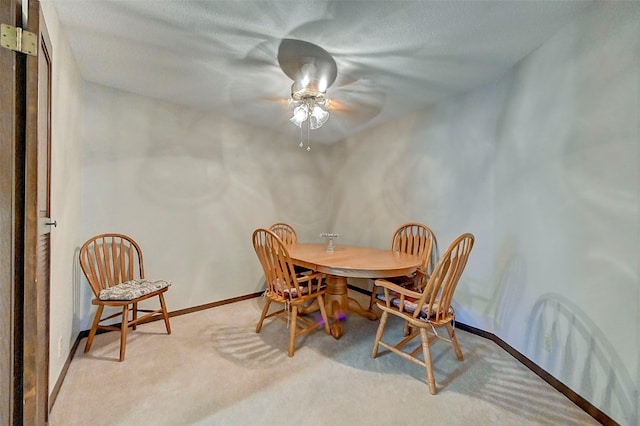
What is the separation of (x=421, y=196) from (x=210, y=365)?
2.58m

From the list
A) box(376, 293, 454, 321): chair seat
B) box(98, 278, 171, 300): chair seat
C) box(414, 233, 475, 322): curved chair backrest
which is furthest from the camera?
box(98, 278, 171, 300): chair seat

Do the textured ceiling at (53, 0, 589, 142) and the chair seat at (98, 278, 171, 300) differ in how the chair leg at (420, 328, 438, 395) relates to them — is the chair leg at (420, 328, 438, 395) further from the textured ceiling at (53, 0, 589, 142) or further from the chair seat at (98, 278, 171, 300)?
the chair seat at (98, 278, 171, 300)

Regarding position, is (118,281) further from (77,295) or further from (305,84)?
(305,84)

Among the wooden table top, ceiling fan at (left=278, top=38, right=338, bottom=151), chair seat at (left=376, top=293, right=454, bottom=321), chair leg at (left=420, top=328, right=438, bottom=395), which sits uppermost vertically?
ceiling fan at (left=278, top=38, right=338, bottom=151)

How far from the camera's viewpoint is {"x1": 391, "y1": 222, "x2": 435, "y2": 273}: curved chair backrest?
282cm

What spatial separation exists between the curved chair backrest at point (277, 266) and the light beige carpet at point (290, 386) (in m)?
0.46

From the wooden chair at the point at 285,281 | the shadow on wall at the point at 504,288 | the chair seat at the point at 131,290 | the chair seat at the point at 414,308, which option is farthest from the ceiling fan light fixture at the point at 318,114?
the chair seat at the point at 131,290

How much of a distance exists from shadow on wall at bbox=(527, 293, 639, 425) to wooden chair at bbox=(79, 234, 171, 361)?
293 cm

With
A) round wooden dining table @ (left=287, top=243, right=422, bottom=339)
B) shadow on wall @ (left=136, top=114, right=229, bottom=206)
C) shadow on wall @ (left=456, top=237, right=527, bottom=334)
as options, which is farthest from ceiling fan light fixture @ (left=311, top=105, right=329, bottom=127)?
shadow on wall @ (left=456, top=237, right=527, bottom=334)

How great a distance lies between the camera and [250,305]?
3.23 metres

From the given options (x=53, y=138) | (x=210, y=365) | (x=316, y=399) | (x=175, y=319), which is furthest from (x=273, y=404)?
(x=53, y=138)

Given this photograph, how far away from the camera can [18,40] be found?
0.96 meters

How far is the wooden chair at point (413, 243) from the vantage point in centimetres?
264

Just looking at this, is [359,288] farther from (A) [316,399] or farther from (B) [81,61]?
(B) [81,61]
